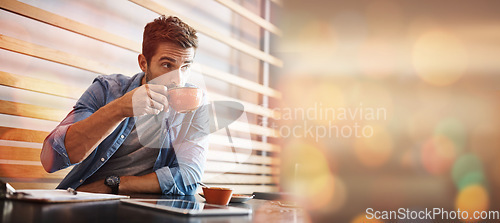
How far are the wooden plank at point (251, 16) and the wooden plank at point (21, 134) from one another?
1.53 meters

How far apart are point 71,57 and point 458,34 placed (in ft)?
11.2

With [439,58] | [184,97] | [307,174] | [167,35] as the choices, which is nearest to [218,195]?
[184,97]

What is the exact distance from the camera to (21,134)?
143 cm

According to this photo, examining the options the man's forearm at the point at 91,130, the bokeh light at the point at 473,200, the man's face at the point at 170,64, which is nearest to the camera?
the man's forearm at the point at 91,130

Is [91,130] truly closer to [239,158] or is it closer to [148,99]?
[148,99]

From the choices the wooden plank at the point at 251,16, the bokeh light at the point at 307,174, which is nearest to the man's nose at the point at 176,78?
the wooden plank at the point at 251,16

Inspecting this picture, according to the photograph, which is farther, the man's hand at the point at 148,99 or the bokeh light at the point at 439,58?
the bokeh light at the point at 439,58

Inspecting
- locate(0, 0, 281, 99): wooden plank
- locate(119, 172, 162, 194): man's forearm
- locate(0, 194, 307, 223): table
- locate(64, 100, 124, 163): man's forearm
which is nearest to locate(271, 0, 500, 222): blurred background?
locate(0, 0, 281, 99): wooden plank

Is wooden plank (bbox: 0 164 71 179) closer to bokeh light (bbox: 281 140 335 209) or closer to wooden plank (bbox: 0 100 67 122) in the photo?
wooden plank (bbox: 0 100 67 122)

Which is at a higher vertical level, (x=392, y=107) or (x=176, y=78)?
(x=392, y=107)

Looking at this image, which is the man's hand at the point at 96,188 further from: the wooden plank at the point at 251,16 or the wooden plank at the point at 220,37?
the wooden plank at the point at 251,16

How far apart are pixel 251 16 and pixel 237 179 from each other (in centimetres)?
131

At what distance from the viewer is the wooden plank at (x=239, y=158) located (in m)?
2.52

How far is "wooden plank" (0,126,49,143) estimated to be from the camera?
1368 mm
